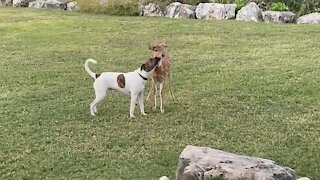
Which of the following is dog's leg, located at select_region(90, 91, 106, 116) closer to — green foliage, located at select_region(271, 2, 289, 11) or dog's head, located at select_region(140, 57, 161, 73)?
dog's head, located at select_region(140, 57, 161, 73)

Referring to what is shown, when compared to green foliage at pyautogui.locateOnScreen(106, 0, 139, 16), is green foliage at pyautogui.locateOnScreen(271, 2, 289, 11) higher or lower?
higher

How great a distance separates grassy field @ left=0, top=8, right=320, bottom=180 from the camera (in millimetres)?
5613

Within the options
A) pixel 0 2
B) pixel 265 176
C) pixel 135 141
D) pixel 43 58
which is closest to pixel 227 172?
pixel 265 176

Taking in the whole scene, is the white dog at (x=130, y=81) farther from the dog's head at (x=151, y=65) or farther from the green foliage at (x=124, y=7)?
the green foliage at (x=124, y=7)

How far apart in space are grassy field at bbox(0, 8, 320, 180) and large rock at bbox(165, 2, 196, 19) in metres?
2.35

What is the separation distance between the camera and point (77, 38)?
1183 centimetres

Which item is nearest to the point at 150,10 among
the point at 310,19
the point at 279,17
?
the point at 279,17

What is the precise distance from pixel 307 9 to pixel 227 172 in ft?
34.0

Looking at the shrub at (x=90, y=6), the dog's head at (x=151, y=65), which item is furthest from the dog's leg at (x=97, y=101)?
the shrub at (x=90, y=6)

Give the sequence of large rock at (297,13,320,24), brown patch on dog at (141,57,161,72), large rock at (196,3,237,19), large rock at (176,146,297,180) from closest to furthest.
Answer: large rock at (176,146,297,180) → brown patch on dog at (141,57,161,72) → large rock at (297,13,320,24) → large rock at (196,3,237,19)

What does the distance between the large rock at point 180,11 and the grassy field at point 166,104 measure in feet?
7.72

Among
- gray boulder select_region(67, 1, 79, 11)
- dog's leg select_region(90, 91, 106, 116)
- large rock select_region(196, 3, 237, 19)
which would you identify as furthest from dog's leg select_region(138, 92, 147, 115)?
gray boulder select_region(67, 1, 79, 11)

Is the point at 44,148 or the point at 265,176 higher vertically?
the point at 265,176

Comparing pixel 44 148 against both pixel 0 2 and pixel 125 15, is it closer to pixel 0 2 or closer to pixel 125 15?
pixel 125 15
